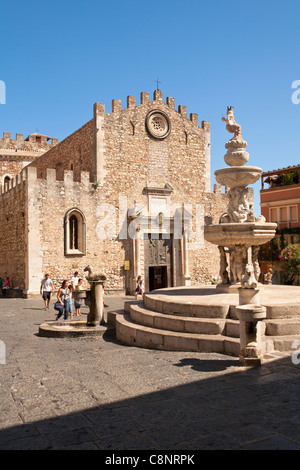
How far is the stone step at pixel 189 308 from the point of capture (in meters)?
7.51

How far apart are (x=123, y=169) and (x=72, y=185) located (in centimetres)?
315

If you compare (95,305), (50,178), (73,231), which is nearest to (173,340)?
(95,305)

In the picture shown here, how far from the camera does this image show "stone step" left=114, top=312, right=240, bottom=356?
6793mm

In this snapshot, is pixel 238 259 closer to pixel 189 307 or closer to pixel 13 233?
pixel 189 307

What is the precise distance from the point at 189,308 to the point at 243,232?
2239 millimetres

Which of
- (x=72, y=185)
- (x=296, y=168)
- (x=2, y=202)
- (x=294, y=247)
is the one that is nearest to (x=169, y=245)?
(x=72, y=185)

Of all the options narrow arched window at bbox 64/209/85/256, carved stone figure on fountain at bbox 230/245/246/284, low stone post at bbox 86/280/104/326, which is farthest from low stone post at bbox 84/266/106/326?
narrow arched window at bbox 64/209/85/256

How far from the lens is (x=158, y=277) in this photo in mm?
23203

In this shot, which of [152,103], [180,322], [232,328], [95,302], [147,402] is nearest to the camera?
[147,402]

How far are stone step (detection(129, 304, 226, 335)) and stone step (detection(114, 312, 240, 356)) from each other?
104 millimetres

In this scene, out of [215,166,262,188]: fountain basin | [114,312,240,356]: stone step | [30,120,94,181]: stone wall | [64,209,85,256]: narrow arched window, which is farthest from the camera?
[30,120,94,181]: stone wall

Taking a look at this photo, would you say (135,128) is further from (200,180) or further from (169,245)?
(169,245)

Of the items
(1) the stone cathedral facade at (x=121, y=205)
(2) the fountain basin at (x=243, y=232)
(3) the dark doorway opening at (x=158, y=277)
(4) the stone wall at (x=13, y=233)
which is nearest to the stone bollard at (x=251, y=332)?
(2) the fountain basin at (x=243, y=232)

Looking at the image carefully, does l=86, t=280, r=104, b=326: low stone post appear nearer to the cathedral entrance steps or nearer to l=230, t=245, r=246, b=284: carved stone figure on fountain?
the cathedral entrance steps
